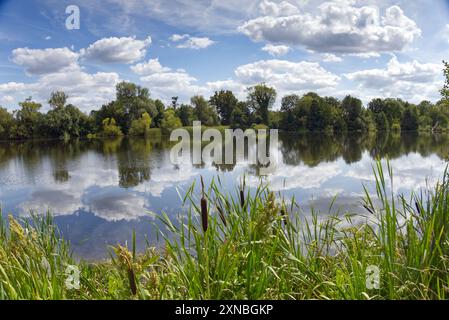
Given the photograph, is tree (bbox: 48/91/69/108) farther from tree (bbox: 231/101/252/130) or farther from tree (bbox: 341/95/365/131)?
tree (bbox: 341/95/365/131)

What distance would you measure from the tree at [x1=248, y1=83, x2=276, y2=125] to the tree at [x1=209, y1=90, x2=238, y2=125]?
0.88m

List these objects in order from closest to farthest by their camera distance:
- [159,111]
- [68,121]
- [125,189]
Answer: [125,189], [159,111], [68,121]

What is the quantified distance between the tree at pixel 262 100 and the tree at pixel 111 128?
45.6ft

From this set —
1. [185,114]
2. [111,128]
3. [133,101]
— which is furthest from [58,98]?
[111,128]

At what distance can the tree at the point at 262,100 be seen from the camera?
15.4 meters

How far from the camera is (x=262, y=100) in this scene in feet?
54.0

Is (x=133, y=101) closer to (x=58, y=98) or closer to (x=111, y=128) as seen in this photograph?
(x=111, y=128)

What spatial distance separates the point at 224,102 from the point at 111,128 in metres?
16.3

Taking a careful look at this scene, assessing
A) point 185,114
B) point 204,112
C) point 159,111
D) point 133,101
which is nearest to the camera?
Answer: point 204,112

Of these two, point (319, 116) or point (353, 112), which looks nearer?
point (319, 116)

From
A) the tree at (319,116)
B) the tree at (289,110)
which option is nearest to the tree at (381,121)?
the tree at (319,116)

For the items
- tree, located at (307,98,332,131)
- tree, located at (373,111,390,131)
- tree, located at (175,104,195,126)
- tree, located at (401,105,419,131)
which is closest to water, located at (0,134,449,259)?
tree, located at (175,104,195,126)

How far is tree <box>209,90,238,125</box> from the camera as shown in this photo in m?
15.4
